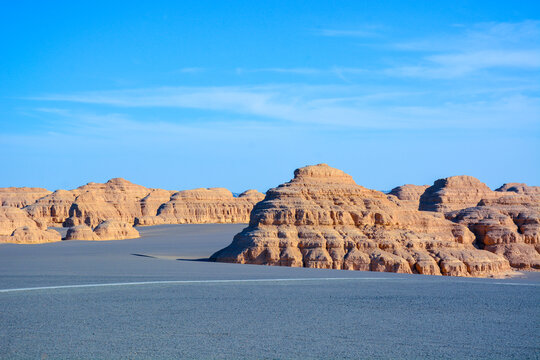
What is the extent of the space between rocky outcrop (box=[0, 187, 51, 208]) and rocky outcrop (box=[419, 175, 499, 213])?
66.1m

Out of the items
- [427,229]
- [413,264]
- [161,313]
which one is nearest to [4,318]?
[161,313]

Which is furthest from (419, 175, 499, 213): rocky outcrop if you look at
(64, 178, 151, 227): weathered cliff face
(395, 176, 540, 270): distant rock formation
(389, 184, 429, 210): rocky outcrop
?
(64, 178, 151, 227): weathered cliff face

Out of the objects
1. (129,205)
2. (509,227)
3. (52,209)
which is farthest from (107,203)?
(509,227)

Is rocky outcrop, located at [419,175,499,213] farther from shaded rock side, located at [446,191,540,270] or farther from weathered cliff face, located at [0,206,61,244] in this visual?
weathered cliff face, located at [0,206,61,244]

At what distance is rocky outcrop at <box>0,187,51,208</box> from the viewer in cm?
9188

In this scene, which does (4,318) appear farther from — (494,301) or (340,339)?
(494,301)

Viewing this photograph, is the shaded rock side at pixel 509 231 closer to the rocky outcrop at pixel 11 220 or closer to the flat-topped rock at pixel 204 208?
the rocky outcrop at pixel 11 220

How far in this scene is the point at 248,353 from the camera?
21.5 feet

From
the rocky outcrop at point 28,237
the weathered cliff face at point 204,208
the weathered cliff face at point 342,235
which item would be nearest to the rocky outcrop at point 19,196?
the weathered cliff face at point 204,208

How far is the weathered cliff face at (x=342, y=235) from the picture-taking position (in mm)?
18422

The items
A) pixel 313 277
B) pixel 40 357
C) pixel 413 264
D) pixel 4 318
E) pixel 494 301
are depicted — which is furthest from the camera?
pixel 413 264

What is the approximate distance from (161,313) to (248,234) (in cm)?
1083

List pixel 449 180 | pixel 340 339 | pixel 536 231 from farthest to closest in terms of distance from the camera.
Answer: pixel 449 180, pixel 536 231, pixel 340 339

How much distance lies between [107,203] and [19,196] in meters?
25.5
